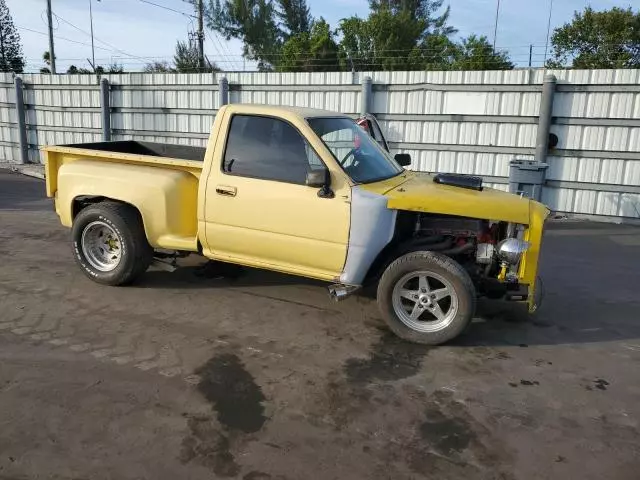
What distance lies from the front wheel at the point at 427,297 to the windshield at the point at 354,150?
0.91m

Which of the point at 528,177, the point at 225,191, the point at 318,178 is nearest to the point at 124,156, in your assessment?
the point at 225,191

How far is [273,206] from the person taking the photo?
493 cm

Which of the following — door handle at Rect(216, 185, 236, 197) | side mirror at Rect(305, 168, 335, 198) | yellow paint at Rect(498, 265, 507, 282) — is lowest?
yellow paint at Rect(498, 265, 507, 282)

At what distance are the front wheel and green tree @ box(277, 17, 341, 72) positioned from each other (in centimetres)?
3520

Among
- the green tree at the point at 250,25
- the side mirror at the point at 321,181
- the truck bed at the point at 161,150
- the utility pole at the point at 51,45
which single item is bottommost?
the side mirror at the point at 321,181

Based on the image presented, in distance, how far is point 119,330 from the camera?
4.74m

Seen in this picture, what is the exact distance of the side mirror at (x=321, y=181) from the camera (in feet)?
15.2

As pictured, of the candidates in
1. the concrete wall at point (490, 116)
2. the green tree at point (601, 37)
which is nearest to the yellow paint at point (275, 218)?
the concrete wall at point (490, 116)

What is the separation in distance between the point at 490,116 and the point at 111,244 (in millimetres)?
7909

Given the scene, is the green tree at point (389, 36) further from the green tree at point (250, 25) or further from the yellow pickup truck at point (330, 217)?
the yellow pickup truck at point (330, 217)

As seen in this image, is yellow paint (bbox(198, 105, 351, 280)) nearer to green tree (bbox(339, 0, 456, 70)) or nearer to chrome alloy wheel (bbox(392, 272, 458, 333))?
chrome alloy wheel (bbox(392, 272, 458, 333))

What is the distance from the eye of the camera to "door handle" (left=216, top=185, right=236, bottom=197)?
5.07 m

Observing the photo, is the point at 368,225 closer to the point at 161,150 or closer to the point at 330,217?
the point at 330,217

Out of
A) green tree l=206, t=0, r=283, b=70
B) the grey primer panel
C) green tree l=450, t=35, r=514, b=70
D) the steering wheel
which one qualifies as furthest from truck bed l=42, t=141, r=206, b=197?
green tree l=206, t=0, r=283, b=70
